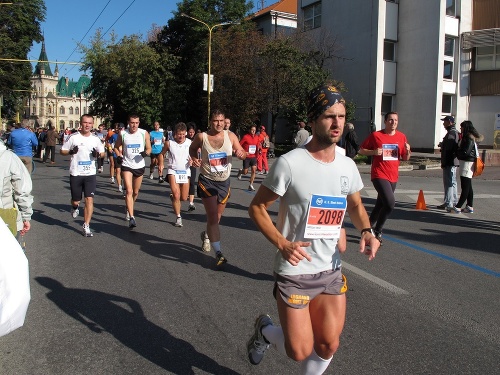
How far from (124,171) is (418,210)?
6488 mm

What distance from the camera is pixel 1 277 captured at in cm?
220

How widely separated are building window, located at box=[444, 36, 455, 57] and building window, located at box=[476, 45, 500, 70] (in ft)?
5.26

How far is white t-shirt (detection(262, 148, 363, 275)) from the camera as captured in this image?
2.74 m

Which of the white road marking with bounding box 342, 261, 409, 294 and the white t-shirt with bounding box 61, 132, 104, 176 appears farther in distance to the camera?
the white t-shirt with bounding box 61, 132, 104, 176

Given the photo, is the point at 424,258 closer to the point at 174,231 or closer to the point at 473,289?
the point at 473,289

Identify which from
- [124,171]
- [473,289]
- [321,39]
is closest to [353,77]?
[321,39]

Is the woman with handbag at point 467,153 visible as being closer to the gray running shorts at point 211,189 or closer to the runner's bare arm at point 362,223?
the gray running shorts at point 211,189

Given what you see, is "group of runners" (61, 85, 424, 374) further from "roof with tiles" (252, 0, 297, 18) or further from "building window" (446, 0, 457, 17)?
"roof with tiles" (252, 0, 297, 18)

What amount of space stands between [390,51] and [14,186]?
101ft

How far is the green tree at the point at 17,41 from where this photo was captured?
37.6 meters

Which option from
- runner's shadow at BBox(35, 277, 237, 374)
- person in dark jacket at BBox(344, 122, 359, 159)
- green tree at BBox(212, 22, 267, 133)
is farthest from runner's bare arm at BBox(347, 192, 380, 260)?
green tree at BBox(212, 22, 267, 133)

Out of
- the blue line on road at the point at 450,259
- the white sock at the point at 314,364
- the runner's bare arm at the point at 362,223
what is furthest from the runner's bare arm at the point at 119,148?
the white sock at the point at 314,364

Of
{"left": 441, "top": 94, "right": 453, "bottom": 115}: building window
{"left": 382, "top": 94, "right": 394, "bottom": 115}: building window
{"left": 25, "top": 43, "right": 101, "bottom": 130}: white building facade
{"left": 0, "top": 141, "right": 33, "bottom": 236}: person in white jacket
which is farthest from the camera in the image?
{"left": 25, "top": 43, "right": 101, "bottom": 130}: white building facade

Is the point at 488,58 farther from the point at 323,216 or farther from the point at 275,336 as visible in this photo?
the point at 275,336
